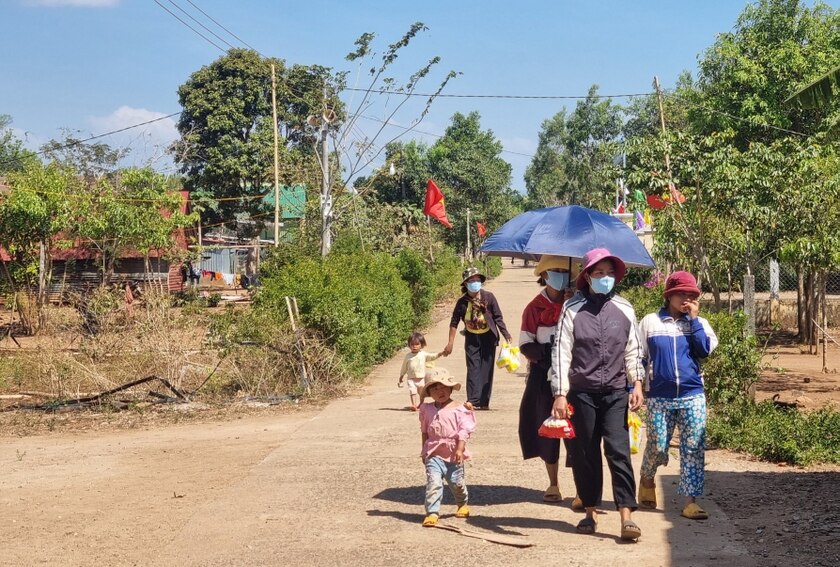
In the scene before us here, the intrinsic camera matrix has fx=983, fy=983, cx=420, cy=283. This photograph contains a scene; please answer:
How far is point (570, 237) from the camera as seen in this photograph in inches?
316

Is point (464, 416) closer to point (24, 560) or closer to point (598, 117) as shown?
point (24, 560)

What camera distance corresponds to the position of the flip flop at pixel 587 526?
620 centimetres

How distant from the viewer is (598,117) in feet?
257

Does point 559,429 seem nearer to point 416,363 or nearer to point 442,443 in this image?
point 442,443

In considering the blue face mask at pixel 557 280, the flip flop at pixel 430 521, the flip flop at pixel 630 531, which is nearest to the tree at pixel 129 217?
the blue face mask at pixel 557 280

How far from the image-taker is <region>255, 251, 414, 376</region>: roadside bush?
13.3 m

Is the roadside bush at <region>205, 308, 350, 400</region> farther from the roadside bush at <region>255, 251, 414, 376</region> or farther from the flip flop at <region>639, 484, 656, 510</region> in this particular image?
the flip flop at <region>639, 484, 656, 510</region>

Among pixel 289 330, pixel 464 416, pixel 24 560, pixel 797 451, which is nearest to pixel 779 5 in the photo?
pixel 289 330

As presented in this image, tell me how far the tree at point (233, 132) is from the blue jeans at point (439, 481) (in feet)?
126

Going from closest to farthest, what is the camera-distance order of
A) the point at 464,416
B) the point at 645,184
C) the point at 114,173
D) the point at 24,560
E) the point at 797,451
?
1. the point at 24,560
2. the point at 464,416
3. the point at 797,451
4. the point at 645,184
5. the point at 114,173

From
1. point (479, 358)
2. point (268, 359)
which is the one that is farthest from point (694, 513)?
point (268, 359)

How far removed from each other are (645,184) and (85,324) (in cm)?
909

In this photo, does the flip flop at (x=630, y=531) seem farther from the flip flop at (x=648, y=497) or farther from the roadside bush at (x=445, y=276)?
the roadside bush at (x=445, y=276)

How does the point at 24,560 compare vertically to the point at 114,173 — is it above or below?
below
